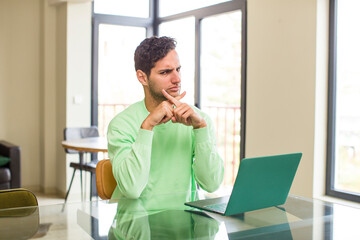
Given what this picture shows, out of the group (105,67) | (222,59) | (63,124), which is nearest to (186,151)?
(63,124)

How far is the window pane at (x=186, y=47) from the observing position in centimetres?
525

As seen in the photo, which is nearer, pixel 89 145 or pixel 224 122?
pixel 89 145

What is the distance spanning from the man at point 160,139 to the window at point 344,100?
1827 millimetres

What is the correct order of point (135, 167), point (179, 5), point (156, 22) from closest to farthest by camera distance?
point (135, 167) → point (179, 5) → point (156, 22)

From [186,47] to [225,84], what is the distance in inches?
74.7

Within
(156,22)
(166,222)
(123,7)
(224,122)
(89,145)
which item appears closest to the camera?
(166,222)

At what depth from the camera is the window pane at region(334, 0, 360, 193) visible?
3.34 meters

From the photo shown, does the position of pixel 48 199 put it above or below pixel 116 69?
below

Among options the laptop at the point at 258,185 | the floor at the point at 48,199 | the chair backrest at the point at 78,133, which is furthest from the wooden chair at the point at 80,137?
the laptop at the point at 258,185

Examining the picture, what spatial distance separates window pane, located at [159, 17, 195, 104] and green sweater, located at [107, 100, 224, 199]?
10.9ft

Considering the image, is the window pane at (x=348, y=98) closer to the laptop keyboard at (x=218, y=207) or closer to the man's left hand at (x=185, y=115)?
the man's left hand at (x=185, y=115)

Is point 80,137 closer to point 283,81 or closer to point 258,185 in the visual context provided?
point 283,81

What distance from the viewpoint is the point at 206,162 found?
1787 millimetres

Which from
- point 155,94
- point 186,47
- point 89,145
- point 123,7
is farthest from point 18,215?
point 123,7
